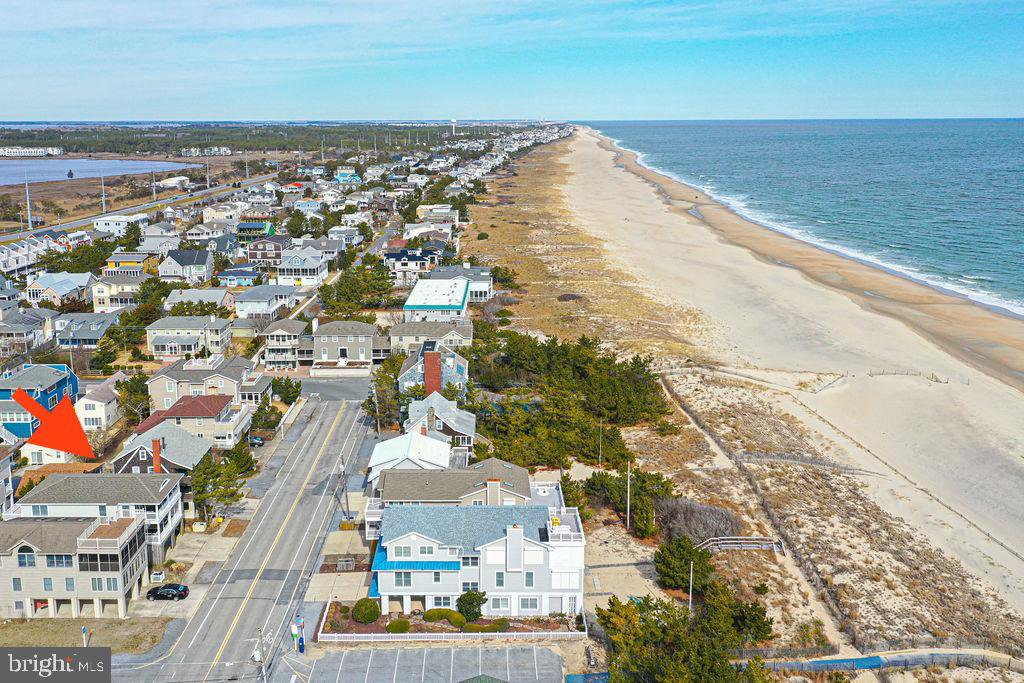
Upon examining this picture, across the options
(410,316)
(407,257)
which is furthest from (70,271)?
(410,316)

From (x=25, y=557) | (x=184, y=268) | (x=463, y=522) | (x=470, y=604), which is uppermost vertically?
(x=184, y=268)

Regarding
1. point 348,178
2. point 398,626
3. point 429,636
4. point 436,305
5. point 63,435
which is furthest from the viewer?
point 348,178

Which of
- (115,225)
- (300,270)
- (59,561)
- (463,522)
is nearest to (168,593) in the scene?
(59,561)

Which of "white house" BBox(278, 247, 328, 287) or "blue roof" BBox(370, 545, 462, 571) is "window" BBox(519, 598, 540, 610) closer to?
"blue roof" BBox(370, 545, 462, 571)

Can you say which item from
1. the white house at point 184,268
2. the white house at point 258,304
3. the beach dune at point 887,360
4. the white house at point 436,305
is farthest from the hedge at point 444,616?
the white house at point 184,268

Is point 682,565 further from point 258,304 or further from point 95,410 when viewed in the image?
point 258,304

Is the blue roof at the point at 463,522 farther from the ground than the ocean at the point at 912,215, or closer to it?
closer to it

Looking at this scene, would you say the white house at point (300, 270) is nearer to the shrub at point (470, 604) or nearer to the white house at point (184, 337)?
the white house at point (184, 337)
